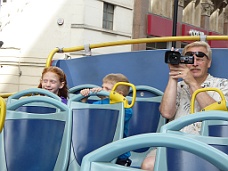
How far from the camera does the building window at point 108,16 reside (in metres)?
21.0

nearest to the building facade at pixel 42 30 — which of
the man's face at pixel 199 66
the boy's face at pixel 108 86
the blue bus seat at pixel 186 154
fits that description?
the boy's face at pixel 108 86

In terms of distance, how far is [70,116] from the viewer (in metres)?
3.16

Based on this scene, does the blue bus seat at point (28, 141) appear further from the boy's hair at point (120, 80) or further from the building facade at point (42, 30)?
the building facade at point (42, 30)

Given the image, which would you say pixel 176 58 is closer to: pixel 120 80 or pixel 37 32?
pixel 120 80

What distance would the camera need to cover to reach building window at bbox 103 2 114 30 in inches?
826

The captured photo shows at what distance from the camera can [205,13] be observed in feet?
90.6

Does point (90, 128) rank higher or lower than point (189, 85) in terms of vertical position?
lower

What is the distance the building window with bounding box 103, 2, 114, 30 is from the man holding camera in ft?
55.8

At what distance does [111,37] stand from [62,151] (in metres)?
18.0

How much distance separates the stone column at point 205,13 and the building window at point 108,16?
7.47 m

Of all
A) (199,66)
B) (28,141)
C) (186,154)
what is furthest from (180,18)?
(186,154)

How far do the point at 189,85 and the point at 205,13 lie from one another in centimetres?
2435

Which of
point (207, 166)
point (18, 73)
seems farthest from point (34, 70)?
point (207, 166)

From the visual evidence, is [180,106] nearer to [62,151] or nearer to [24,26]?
[62,151]
